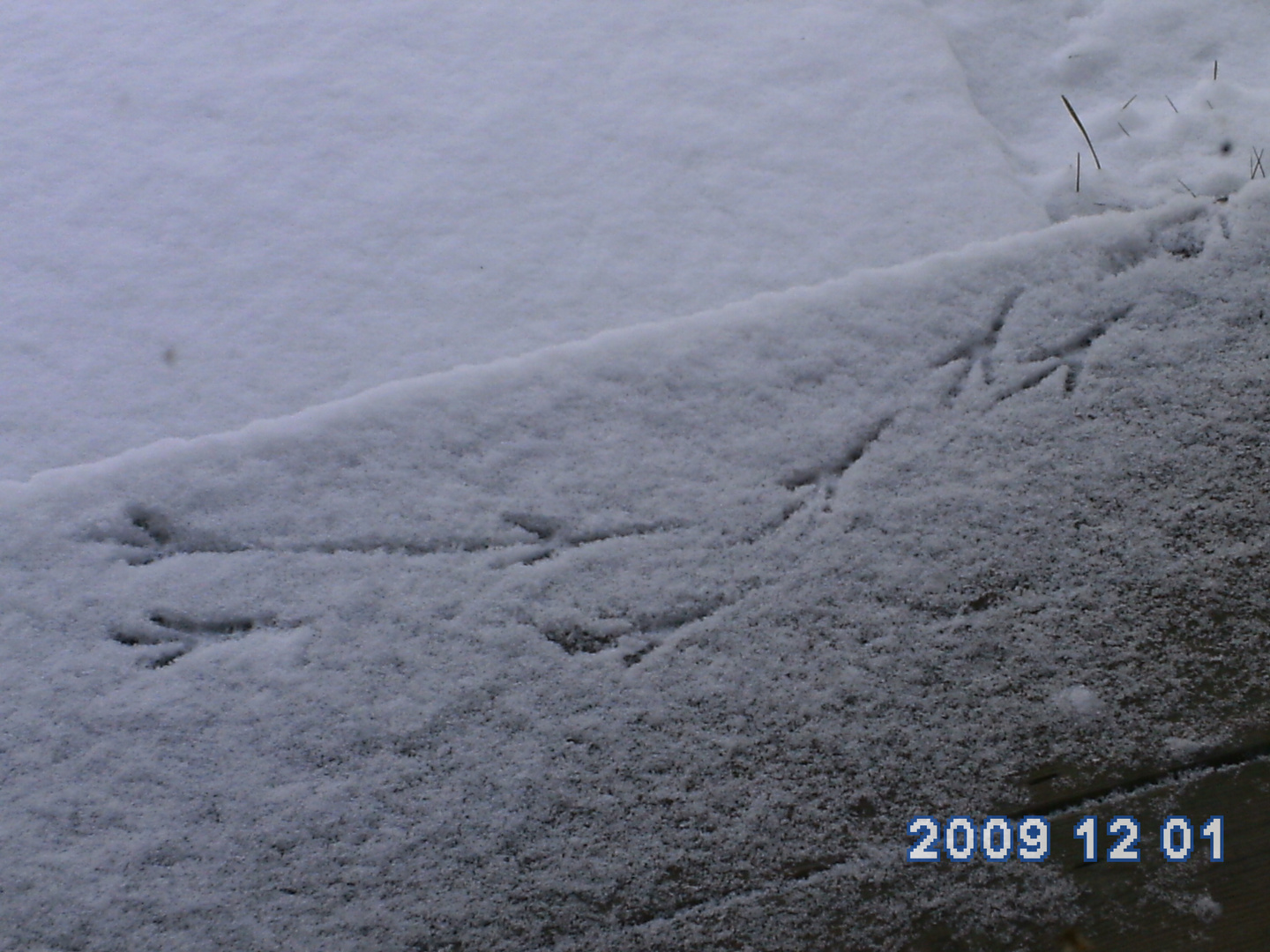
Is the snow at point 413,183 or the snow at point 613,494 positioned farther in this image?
the snow at point 413,183

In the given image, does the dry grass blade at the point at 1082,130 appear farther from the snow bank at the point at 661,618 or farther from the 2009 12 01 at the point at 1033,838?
the 2009 12 01 at the point at 1033,838

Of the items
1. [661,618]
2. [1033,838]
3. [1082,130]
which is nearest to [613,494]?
[661,618]

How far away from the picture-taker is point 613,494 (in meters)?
1.07

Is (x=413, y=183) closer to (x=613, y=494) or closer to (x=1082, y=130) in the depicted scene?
(x=613, y=494)

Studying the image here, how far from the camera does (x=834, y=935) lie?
0.90 metres

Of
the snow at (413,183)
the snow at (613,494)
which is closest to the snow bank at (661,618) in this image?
the snow at (613,494)

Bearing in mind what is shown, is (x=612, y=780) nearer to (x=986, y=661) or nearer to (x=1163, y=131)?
(x=986, y=661)

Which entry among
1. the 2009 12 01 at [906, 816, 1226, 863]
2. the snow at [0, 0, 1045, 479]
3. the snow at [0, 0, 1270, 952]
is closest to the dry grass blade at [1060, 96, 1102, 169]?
the snow at [0, 0, 1270, 952]

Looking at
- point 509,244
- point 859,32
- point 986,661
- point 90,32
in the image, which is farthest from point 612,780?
point 90,32

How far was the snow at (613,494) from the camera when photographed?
93 centimetres

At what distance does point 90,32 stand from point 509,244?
2.97 feet

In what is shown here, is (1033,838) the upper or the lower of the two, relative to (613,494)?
lower

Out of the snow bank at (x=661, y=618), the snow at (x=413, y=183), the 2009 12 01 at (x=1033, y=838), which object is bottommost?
the 2009 12 01 at (x=1033, y=838)

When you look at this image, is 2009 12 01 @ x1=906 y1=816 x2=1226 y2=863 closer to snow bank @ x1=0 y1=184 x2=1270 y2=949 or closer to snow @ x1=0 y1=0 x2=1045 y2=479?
snow bank @ x1=0 y1=184 x2=1270 y2=949
